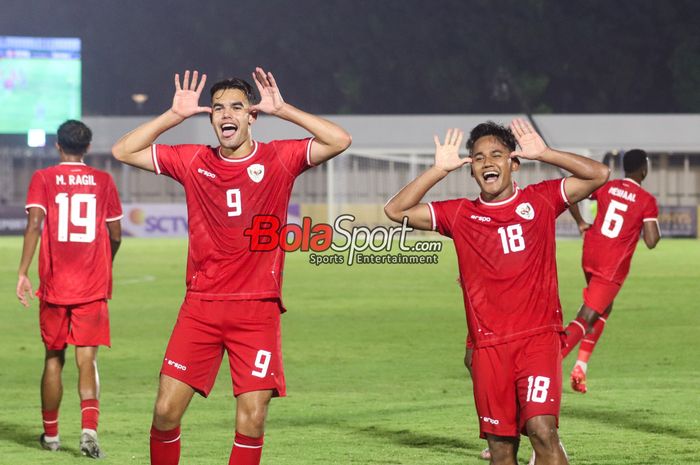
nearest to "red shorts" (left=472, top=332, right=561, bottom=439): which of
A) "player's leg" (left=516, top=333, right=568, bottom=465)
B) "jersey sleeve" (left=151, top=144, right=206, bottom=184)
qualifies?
"player's leg" (left=516, top=333, right=568, bottom=465)

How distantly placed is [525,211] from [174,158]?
1.77 meters

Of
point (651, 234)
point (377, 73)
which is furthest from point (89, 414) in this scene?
point (377, 73)

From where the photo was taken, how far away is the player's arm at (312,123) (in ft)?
22.1

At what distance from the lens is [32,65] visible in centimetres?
5381

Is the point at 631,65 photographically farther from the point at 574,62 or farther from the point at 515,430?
the point at 515,430

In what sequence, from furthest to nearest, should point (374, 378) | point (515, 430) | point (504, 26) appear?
point (504, 26), point (374, 378), point (515, 430)

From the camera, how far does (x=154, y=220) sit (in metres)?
51.0

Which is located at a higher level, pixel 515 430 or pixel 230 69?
pixel 230 69

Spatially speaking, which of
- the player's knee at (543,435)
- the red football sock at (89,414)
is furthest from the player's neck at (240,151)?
the red football sock at (89,414)

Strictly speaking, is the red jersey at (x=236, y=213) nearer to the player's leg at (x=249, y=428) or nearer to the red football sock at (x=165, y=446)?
the player's leg at (x=249, y=428)

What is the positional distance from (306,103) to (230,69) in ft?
20.8

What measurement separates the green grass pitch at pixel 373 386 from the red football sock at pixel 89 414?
0.24 meters

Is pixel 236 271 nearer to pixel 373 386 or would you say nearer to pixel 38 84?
pixel 373 386

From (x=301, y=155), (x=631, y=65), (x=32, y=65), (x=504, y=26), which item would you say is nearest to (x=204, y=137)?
(x=32, y=65)
